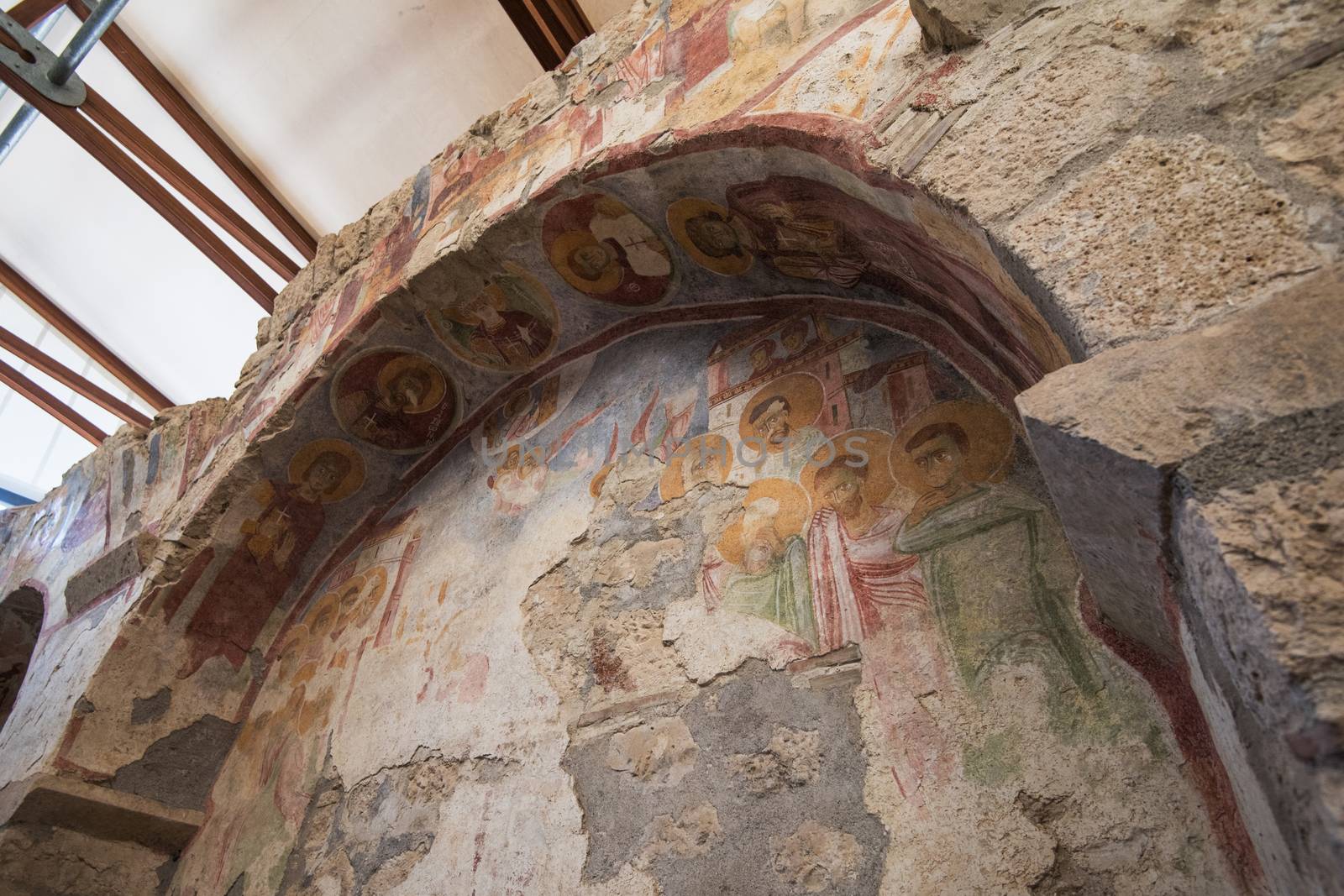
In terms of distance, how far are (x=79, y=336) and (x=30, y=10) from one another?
3315 mm

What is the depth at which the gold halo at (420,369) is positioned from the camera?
14.1 ft

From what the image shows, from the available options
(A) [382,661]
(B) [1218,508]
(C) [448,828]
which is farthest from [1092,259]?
(A) [382,661]

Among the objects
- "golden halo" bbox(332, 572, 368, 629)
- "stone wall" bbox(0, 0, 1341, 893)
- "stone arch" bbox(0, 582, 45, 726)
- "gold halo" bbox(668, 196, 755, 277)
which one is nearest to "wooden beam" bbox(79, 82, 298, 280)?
"stone wall" bbox(0, 0, 1341, 893)

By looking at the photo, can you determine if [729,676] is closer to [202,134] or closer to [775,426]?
[775,426]

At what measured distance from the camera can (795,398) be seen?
3.13 meters

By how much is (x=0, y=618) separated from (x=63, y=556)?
3.07 feet

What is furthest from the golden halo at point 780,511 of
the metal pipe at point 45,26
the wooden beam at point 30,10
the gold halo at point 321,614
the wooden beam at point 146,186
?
the metal pipe at point 45,26

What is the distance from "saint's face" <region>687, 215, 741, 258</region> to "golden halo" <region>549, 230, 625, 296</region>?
476 mm

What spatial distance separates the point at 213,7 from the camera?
6027mm

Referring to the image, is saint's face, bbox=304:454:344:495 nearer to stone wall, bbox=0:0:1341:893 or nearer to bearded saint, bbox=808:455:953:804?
stone wall, bbox=0:0:1341:893

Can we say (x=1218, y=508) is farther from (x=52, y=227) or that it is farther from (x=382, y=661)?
(x=52, y=227)

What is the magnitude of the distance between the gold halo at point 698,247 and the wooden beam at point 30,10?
488 cm

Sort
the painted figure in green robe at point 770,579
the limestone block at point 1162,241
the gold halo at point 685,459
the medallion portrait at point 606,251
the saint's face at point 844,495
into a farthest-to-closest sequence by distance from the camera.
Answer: the medallion portrait at point 606,251 < the gold halo at point 685,459 < the saint's face at point 844,495 < the painted figure in green robe at point 770,579 < the limestone block at point 1162,241

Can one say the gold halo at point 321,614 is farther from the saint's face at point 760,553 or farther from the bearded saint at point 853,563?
the bearded saint at point 853,563
